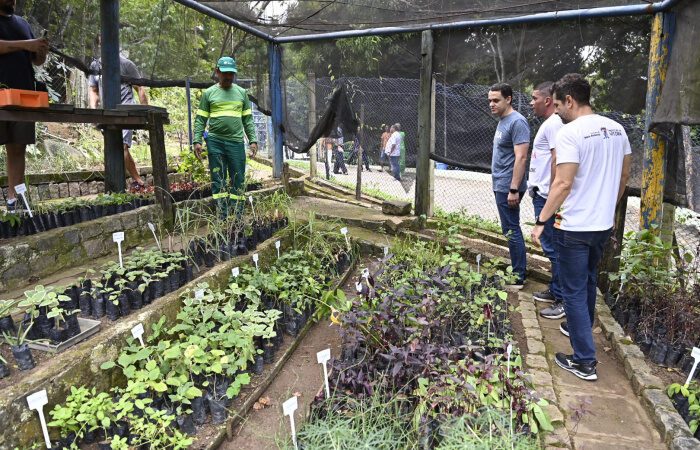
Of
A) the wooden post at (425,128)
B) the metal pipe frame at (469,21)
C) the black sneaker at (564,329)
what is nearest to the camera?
the black sneaker at (564,329)

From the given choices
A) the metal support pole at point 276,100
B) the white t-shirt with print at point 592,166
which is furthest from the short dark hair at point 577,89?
the metal support pole at point 276,100

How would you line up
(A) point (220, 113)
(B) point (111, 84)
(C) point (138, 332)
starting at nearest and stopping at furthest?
(C) point (138, 332) → (A) point (220, 113) → (B) point (111, 84)

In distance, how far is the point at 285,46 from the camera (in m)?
6.97

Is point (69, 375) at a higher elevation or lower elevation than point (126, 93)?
lower

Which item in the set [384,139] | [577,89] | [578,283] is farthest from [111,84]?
[578,283]

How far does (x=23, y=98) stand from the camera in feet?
10.3

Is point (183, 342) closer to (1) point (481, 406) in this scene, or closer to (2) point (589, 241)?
(1) point (481, 406)

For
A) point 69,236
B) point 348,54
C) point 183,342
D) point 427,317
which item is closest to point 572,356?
point 427,317

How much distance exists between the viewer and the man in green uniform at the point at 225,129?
458 cm

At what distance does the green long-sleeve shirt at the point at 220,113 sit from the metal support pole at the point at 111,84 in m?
0.93

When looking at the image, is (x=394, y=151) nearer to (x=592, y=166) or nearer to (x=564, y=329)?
(x=564, y=329)

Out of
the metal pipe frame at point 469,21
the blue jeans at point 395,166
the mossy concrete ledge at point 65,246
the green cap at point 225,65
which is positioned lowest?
the mossy concrete ledge at point 65,246

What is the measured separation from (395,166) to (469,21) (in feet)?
6.28

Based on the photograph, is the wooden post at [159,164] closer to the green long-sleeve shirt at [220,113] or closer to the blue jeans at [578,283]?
the green long-sleeve shirt at [220,113]
